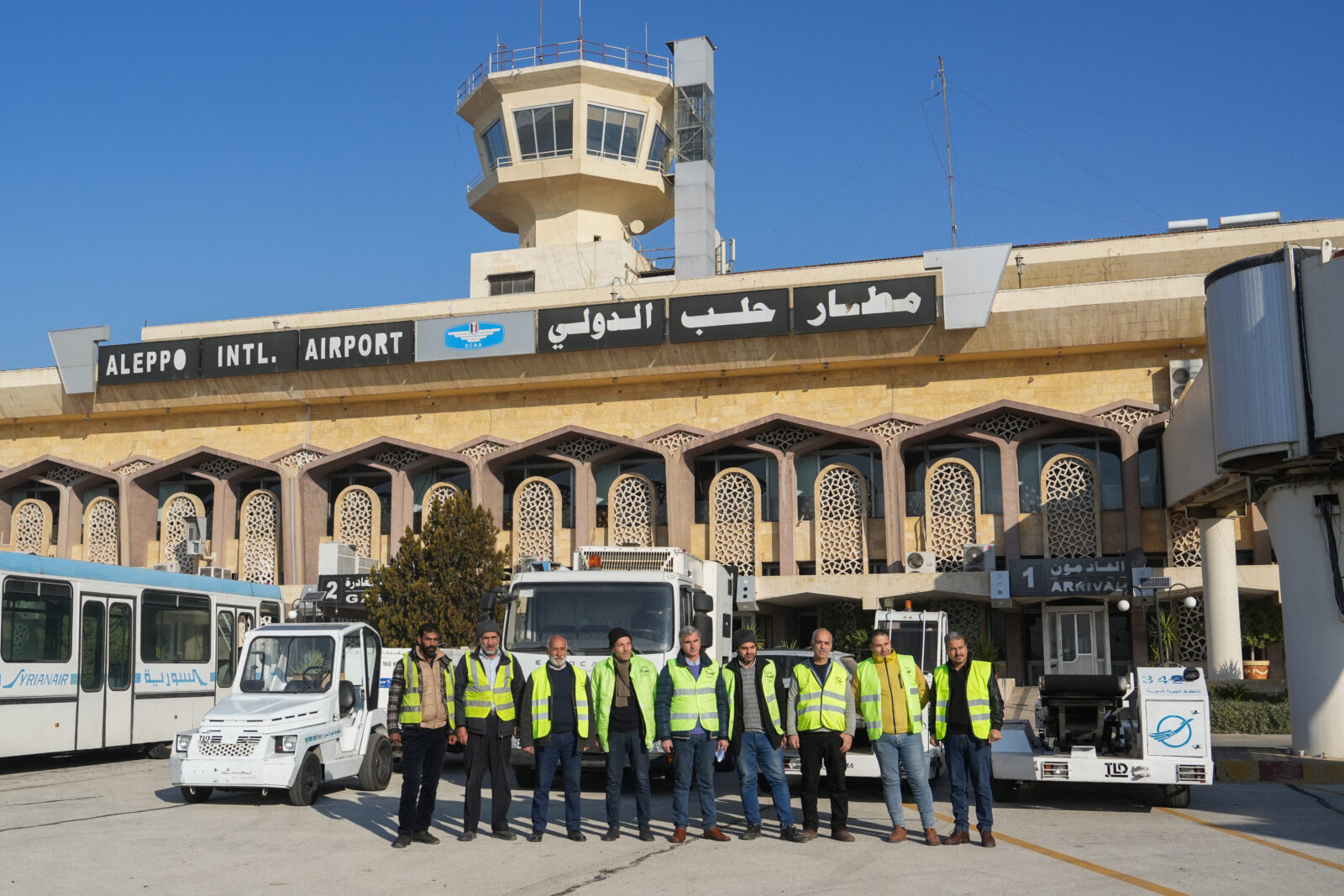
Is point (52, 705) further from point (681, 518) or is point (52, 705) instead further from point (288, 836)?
point (681, 518)

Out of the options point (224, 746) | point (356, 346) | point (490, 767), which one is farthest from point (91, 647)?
point (356, 346)

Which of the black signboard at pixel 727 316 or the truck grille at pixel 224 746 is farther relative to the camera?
the black signboard at pixel 727 316

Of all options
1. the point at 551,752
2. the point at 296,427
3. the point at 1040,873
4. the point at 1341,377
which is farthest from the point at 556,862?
the point at 296,427

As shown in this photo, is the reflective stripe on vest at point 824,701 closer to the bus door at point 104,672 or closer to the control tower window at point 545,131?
the bus door at point 104,672

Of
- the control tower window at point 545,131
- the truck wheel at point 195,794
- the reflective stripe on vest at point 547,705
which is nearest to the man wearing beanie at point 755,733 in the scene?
the reflective stripe on vest at point 547,705

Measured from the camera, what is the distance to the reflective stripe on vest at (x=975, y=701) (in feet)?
33.2

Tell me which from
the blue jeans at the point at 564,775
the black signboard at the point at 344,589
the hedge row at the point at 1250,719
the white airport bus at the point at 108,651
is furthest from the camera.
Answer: the black signboard at the point at 344,589

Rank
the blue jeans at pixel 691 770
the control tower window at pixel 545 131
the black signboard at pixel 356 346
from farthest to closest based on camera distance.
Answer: the control tower window at pixel 545 131 → the black signboard at pixel 356 346 → the blue jeans at pixel 691 770

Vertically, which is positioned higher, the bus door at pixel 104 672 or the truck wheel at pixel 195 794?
the bus door at pixel 104 672

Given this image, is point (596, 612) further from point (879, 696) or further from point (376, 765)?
point (879, 696)

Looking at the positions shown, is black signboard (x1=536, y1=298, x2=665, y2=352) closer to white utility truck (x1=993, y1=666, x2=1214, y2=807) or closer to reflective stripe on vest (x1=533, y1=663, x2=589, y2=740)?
white utility truck (x1=993, y1=666, x2=1214, y2=807)

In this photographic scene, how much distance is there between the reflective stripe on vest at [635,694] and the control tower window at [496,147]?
31241 mm

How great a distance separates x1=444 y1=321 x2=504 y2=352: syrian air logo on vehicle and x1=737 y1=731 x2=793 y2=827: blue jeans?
73.1 ft

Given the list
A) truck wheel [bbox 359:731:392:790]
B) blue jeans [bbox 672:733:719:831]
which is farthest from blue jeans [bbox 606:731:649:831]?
truck wheel [bbox 359:731:392:790]
